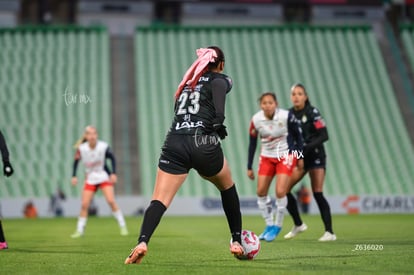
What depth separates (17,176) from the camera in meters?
30.1

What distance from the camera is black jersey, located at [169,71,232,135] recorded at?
841 centimetres

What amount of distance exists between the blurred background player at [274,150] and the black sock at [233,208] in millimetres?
3998

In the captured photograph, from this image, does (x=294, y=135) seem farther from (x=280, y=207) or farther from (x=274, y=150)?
(x=280, y=207)

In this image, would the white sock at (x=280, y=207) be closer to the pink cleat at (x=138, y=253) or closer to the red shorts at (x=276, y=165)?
the red shorts at (x=276, y=165)

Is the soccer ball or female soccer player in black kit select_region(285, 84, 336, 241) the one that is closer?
the soccer ball

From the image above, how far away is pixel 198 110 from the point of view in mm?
8461

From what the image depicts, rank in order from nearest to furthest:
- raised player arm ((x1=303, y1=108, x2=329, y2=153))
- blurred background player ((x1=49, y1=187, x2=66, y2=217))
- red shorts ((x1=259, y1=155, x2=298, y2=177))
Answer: raised player arm ((x1=303, y1=108, x2=329, y2=153)) < red shorts ((x1=259, y1=155, x2=298, y2=177)) < blurred background player ((x1=49, y1=187, x2=66, y2=217))

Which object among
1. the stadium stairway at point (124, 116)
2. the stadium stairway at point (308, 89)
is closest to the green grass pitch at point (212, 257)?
the stadium stairway at point (308, 89)

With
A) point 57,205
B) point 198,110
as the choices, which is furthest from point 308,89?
point 198,110

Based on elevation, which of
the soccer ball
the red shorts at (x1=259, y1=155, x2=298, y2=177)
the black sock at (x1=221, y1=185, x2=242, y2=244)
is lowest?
the soccer ball

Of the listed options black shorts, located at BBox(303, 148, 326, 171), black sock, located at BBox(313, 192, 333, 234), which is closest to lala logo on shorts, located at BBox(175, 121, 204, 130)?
black shorts, located at BBox(303, 148, 326, 171)

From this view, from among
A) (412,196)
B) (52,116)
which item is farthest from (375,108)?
(52,116)

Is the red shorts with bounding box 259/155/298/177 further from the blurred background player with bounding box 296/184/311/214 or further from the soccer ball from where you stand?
the blurred background player with bounding box 296/184/311/214

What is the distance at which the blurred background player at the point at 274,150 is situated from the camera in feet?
42.5
